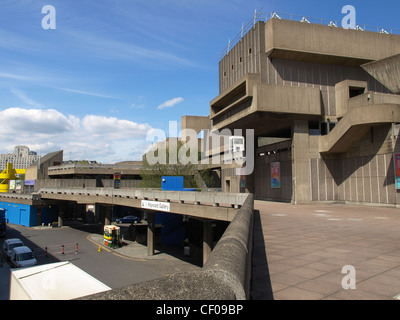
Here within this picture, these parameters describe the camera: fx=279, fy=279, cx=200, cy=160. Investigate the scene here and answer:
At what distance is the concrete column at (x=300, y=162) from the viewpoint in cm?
3050

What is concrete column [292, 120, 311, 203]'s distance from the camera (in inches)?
1201

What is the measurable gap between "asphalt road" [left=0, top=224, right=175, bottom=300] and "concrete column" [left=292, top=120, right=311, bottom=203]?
652 inches

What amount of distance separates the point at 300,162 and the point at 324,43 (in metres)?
14.5

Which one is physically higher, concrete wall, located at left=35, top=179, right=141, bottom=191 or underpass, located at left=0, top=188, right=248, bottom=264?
concrete wall, located at left=35, top=179, right=141, bottom=191

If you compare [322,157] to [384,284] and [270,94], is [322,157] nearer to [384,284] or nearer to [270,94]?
[270,94]

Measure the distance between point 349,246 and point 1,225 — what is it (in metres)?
42.4

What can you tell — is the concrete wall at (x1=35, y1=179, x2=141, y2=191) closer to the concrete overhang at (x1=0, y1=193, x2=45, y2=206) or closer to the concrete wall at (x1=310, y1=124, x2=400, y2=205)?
the concrete overhang at (x1=0, y1=193, x2=45, y2=206)

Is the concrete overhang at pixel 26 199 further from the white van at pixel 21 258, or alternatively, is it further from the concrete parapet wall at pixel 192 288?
the concrete parapet wall at pixel 192 288

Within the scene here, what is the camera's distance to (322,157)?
3112 centimetres

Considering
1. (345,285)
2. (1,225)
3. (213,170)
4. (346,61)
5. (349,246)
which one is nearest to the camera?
(345,285)

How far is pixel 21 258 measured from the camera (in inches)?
948

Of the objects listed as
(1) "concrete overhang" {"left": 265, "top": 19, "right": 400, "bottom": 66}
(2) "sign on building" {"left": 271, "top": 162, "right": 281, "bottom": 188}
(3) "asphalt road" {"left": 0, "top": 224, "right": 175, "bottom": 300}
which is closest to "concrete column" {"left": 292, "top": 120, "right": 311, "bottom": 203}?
(2) "sign on building" {"left": 271, "top": 162, "right": 281, "bottom": 188}

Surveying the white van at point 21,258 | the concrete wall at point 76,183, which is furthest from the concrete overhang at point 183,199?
the concrete wall at point 76,183
